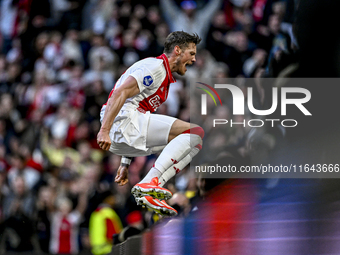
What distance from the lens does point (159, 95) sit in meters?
4.48

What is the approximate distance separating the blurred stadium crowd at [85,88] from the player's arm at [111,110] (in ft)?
6.81

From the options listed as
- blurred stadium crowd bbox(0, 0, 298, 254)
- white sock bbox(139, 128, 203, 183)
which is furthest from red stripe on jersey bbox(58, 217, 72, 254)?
white sock bbox(139, 128, 203, 183)

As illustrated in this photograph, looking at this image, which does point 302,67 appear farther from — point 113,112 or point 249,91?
point 113,112

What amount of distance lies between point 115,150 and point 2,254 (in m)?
3.26

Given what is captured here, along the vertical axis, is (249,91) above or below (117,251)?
above

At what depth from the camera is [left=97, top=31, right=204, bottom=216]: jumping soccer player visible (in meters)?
4.18

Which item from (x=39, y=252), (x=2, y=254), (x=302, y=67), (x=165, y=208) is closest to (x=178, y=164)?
(x=165, y=208)

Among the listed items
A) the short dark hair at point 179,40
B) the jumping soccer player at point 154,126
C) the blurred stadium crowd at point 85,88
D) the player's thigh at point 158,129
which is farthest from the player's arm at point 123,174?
the short dark hair at point 179,40

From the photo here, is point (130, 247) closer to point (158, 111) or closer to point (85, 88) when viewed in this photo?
point (158, 111)

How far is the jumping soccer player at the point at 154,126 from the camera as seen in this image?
13.7 feet

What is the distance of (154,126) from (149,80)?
511 millimetres

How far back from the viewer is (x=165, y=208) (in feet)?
13.6

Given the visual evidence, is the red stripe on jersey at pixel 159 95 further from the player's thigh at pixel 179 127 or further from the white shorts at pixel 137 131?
the player's thigh at pixel 179 127

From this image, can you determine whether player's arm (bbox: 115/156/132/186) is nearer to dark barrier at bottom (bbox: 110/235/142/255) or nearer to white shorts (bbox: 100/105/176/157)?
white shorts (bbox: 100/105/176/157)
